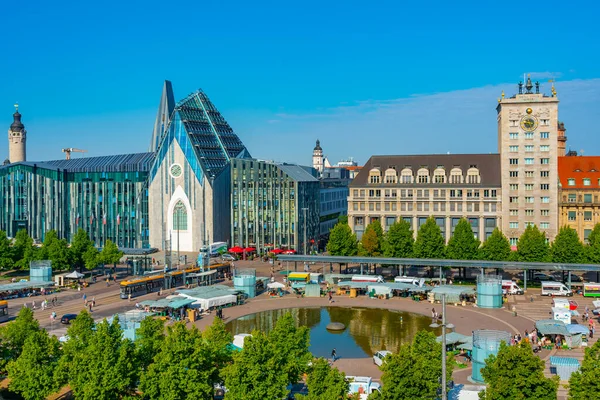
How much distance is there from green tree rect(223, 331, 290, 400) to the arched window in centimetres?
9473

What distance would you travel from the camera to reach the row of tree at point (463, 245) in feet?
306

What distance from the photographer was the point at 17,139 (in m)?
190

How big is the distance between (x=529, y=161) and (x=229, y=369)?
277 ft

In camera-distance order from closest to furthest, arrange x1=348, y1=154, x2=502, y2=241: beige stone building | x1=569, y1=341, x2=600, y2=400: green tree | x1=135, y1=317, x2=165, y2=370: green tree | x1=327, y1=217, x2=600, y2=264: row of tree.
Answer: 1. x1=569, y1=341, x2=600, y2=400: green tree
2. x1=135, y1=317, x2=165, y2=370: green tree
3. x1=327, y1=217, x2=600, y2=264: row of tree
4. x1=348, y1=154, x2=502, y2=241: beige stone building

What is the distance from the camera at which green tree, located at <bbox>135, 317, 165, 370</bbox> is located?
148 feet

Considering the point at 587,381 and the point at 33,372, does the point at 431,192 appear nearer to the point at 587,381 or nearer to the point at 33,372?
the point at 587,381

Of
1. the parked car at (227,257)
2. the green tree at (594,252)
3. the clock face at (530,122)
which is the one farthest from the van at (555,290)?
the parked car at (227,257)

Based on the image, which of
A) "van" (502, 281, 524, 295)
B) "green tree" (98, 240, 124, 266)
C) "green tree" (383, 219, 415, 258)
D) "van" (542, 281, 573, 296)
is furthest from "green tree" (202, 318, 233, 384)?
"green tree" (98, 240, 124, 266)

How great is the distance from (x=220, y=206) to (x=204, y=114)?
2456 centimetres

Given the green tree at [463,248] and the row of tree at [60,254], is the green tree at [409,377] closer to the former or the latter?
the green tree at [463,248]

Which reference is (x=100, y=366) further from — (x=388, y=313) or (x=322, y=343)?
(x=388, y=313)

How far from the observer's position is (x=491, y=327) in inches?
2640

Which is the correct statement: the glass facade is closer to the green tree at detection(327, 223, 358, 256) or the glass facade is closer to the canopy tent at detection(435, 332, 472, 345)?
the green tree at detection(327, 223, 358, 256)

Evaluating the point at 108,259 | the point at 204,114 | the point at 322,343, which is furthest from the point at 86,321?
the point at 204,114
